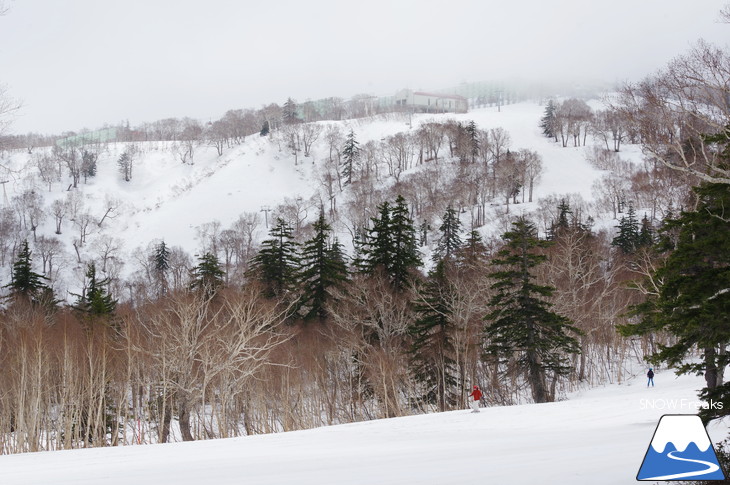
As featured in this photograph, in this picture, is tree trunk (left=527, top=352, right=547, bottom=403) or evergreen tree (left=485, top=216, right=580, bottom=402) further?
tree trunk (left=527, top=352, right=547, bottom=403)

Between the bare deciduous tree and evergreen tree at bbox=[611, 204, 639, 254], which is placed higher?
the bare deciduous tree

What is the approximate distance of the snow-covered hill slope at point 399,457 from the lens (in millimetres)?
8195

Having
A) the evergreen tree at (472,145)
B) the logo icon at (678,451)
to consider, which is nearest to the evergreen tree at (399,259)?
the logo icon at (678,451)

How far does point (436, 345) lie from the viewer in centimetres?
A: 3309

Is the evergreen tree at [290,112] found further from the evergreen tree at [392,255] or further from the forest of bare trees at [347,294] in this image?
the evergreen tree at [392,255]

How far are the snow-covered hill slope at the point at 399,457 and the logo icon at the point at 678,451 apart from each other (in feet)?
7.17

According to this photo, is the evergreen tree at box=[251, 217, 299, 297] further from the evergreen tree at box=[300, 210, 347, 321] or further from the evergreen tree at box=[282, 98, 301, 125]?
the evergreen tree at box=[282, 98, 301, 125]

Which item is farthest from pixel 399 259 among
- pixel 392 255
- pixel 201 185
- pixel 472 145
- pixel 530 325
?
pixel 201 185

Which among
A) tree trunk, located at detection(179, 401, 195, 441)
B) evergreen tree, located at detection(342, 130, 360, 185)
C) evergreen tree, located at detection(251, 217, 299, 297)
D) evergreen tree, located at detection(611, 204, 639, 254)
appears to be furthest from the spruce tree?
evergreen tree, located at detection(611, 204, 639, 254)

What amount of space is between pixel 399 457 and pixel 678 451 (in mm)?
6536

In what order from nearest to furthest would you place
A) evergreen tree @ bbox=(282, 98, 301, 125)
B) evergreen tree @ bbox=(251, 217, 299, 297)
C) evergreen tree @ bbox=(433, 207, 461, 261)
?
evergreen tree @ bbox=(251, 217, 299, 297), evergreen tree @ bbox=(433, 207, 461, 261), evergreen tree @ bbox=(282, 98, 301, 125)

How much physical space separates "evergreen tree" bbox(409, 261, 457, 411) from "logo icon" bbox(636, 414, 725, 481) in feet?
89.3

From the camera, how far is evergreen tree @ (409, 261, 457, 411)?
3284 cm

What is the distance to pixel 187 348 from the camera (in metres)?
24.7
